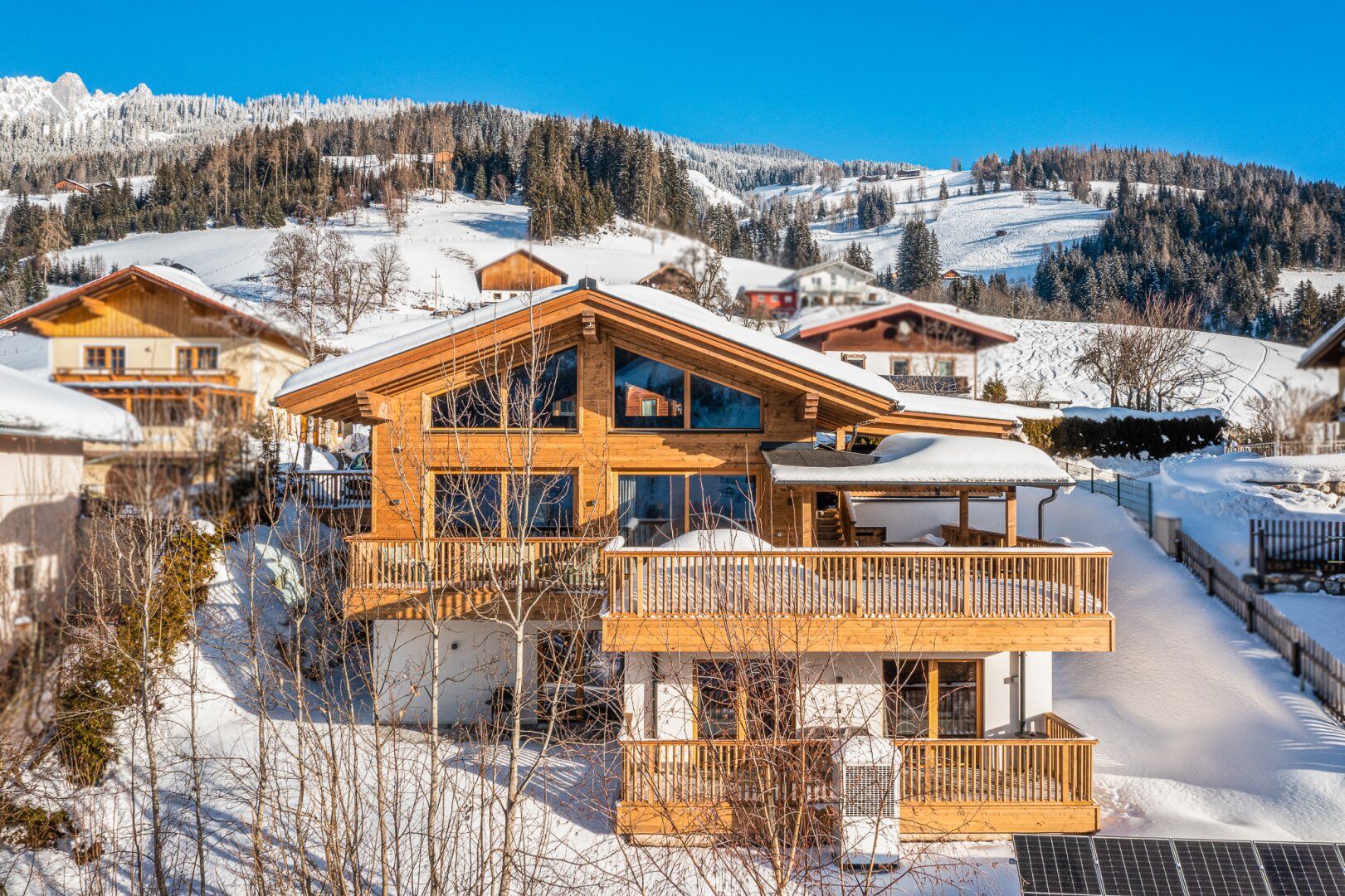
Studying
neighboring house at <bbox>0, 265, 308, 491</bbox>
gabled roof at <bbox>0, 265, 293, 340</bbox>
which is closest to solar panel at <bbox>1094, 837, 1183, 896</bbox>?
neighboring house at <bbox>0, 265, 308, 491</bbox>

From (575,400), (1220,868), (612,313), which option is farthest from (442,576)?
(1220,868)

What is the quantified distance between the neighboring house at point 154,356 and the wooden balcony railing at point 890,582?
419 cm

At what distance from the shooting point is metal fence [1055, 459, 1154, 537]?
54.8ft

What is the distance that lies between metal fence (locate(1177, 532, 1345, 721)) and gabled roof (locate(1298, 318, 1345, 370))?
3409 mm

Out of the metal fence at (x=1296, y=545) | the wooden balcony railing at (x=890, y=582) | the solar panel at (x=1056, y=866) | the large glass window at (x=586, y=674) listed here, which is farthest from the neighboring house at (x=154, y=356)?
the metal fence at (x=1296, y=545)

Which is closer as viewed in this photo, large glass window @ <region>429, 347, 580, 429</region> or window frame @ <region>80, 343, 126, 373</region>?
window frame @ <region>80, 343, 126, 373</region>

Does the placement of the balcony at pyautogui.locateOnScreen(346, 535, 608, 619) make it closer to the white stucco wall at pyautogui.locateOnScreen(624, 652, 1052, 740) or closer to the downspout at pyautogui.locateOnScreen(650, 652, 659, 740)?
the downspout at pyautogui.locateOnScreen(650, 652, 659, 740)

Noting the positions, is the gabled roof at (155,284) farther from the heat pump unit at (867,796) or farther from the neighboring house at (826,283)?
the heat pump unit at (867,796)

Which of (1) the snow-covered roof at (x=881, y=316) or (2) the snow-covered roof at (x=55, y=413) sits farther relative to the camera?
(1) the snow-covered roof at (x=881, y=316)

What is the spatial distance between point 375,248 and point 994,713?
932cm

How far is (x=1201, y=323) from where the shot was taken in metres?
19.2

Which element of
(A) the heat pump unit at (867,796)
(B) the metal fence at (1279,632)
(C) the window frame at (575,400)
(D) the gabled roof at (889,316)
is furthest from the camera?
(C) the window frame at (575,400)

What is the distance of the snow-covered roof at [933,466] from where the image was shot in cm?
961

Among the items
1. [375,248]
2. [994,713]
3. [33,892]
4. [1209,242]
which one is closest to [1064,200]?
[1209,242]
